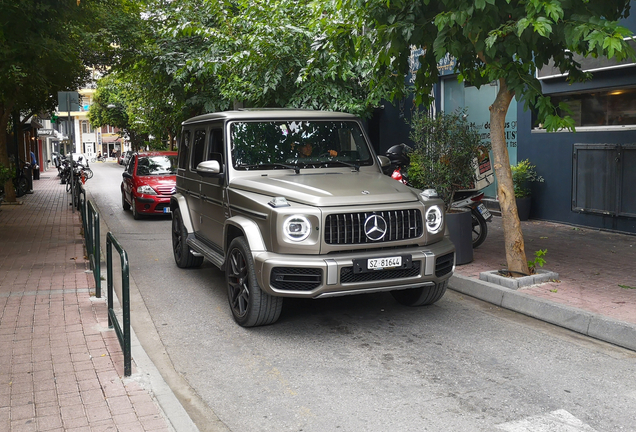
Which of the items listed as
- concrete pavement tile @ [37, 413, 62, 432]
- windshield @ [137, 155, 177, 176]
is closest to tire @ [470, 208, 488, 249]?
concrete pavement tile @ [37, 413, 62, 432]

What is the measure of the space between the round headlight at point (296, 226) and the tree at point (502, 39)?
2.34 meters

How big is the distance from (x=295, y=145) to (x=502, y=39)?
93.5 inches

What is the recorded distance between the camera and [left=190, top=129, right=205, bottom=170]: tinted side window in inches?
307

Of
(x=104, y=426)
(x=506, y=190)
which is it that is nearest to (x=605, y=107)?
(x=506, y=190)

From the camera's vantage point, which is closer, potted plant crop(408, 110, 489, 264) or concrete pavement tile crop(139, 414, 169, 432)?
concrete pavement tile crop(139, 414, 169, 432)

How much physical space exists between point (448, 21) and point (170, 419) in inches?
172

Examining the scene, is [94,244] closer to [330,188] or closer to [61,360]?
[61,360]

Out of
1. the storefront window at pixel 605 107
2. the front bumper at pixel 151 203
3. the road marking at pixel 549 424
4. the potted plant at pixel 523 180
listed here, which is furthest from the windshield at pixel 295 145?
the front bumper at pixel 151 203

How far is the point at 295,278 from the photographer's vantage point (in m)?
5.44

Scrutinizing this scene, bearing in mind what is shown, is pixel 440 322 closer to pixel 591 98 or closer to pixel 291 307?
pixel 291 307

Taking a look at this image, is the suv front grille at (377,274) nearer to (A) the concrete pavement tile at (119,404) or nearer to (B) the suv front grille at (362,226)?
(B) the suv front grille at (362,226)

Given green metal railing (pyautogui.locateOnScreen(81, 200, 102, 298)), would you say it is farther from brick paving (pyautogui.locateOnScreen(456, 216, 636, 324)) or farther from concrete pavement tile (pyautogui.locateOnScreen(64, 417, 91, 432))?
brick paving (pyautogui.locateOnScreen(456, 216, 636, 324))

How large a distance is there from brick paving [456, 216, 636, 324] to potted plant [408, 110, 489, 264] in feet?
1.49

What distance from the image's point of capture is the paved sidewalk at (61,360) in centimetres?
398
